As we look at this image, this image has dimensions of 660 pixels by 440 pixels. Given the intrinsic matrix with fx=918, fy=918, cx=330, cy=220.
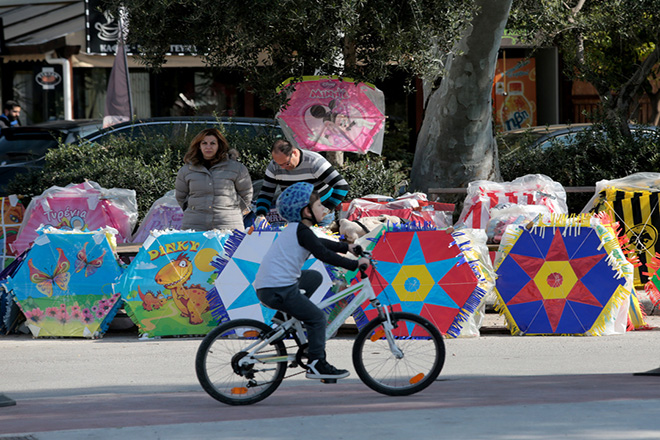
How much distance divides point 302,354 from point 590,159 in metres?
7.26

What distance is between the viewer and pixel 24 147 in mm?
12609

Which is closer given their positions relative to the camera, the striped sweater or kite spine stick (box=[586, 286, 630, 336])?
kite spine stick (box=[586, 286, 630, 336])

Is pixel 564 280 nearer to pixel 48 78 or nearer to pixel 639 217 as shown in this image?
pixel 639 217

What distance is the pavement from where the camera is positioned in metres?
4.47

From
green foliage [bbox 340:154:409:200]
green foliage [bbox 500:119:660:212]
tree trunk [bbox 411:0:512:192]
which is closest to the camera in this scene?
green foliage [bbox 340:154:409:200]

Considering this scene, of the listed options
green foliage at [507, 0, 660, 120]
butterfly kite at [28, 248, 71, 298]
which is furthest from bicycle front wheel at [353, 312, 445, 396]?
green foliage at [507, 0, 660, 120]

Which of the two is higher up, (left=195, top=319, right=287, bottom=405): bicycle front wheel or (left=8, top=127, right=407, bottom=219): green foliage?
(left=8, top=127, right=407, bottom=219): green foliage

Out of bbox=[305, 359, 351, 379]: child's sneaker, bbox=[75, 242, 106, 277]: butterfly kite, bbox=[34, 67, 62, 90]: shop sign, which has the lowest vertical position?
bbox=[305, 359, 351, 379]: child's sneaker

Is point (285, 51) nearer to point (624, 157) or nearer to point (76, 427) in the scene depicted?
point (624, 157)

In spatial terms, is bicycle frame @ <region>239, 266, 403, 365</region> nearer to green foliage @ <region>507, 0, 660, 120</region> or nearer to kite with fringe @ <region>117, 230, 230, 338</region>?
kite with fringe @ <region>117, 230, 230, 338</region>

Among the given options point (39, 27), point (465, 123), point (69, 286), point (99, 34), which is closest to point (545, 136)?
point (465, 123)

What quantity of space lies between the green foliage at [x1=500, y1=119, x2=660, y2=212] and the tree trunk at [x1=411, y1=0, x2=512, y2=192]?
0.65m

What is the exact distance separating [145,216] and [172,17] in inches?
88.4

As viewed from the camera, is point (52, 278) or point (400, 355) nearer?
point (400, 355)
